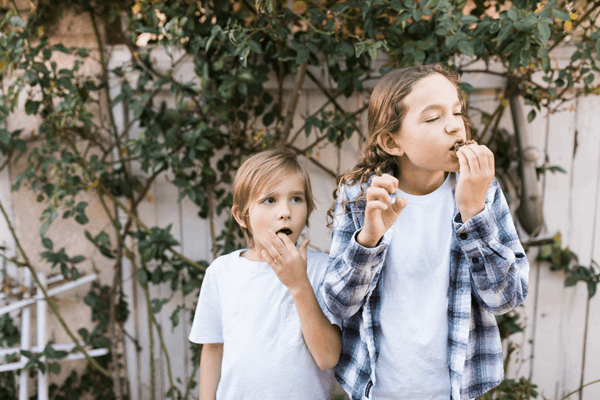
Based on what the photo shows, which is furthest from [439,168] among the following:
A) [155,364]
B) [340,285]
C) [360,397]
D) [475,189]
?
[155,364]

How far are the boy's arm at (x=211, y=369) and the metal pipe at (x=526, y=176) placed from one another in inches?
58.4

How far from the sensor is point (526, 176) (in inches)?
72.2

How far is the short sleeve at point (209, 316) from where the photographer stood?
118cm

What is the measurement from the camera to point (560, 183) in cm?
192

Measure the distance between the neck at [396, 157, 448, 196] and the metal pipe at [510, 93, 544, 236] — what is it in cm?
104

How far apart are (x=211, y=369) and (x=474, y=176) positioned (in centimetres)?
93

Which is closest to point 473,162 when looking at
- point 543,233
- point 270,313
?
point 270,313

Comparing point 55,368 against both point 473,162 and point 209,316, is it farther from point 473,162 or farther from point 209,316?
point 473,162

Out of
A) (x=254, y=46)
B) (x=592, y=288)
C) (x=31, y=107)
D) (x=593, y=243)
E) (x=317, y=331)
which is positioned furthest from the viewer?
(x=593, y=243)

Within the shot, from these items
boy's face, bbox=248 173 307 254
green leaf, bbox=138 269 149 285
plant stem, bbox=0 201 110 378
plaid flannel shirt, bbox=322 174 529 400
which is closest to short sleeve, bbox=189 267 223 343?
boy's face, bbox=248 173 307 254

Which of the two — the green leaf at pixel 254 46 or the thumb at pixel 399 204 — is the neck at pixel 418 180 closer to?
the thumb at pixel 399 204

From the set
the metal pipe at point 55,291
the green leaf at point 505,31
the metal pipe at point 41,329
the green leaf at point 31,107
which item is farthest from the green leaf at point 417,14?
the metal pipe at point 41,329

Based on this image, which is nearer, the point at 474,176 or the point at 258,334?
the point at 474,176

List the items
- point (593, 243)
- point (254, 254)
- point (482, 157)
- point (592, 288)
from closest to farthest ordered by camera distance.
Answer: point (482, 157) < point (254, 254) < point (592, 288) < point (593, 243)
